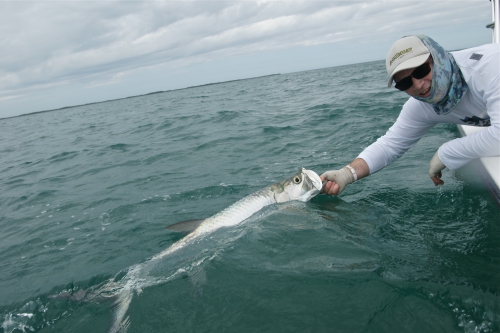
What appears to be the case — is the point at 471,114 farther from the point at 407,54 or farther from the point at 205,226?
the point at 205,226

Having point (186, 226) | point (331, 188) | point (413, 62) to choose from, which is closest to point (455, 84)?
point (413, 62)

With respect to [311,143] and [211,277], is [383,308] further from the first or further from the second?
[311,143]

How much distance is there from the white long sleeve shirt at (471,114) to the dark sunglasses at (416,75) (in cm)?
38

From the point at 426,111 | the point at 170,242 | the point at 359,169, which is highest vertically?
the point at 426,111

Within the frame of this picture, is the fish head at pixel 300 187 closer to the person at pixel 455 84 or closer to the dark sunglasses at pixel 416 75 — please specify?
the person at pixel 455 84

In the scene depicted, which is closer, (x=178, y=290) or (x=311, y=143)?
(x=178, y=290)

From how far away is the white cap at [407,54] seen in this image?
2.65 meters

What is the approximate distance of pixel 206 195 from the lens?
6148 millimetres

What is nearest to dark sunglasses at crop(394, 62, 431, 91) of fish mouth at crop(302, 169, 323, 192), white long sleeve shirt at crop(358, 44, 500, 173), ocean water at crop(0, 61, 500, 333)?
white long sleeve shirt at crop(358, 44, 500, 173)

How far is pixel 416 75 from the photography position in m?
2.74

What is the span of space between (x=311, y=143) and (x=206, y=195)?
3.75 m

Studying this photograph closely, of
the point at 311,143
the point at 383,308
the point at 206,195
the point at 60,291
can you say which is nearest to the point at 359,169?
the point at 383,308

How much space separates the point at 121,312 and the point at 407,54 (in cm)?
326

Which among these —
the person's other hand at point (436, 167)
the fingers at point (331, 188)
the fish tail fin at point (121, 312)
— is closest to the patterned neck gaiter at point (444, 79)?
the person's other hand at point (436, 167)
